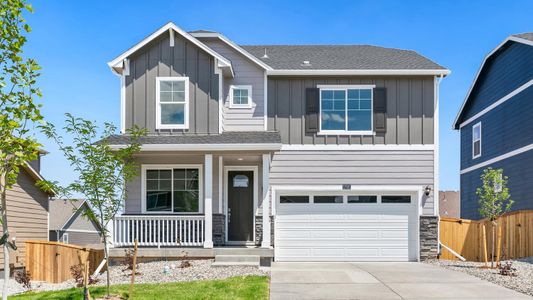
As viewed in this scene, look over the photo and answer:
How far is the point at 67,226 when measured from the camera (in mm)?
33875

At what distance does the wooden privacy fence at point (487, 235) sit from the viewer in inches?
594

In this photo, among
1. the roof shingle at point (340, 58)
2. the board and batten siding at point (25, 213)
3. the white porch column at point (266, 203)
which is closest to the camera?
the white porch column at point (266, 203)

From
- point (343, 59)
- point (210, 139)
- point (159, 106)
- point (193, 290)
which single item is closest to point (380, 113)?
point (343, 59)

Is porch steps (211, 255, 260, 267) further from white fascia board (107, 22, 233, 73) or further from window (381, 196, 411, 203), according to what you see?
white fascia board (107, 22, 233, 73)

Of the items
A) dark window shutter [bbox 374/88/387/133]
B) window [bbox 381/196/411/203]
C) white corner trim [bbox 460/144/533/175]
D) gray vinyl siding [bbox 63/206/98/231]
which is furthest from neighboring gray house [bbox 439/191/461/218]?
dark window shutter [bbox 374/88/387/133]

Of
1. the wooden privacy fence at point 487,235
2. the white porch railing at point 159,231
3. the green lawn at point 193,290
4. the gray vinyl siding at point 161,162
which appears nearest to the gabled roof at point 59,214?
the gray vinyl siding at point 161,162

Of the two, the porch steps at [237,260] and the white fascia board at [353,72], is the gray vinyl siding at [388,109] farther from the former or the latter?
the porch steps at [237,260]

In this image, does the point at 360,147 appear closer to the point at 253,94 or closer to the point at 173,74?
the point at 253,94

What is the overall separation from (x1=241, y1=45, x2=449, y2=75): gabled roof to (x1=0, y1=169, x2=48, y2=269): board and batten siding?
28.7 ft

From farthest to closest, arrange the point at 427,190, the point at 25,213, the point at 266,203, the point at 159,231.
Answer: the point at 25,213, the point at 427,190, the point at 266,203, the point at 159,231

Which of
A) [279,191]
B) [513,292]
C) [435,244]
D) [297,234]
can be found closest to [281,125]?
[279,191]

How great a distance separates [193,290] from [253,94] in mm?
7384

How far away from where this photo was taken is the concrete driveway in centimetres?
912

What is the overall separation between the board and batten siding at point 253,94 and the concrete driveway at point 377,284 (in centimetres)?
434
